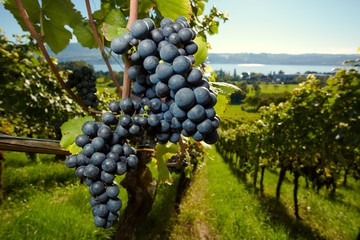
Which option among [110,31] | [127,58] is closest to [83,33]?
[110,31]

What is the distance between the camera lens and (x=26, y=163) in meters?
13.4

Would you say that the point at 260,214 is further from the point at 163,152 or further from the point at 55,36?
the point at 55,36

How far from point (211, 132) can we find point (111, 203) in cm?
57

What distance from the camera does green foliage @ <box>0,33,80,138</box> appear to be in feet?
19.1

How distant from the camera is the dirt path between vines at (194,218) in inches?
317

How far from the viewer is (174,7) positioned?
1299mm

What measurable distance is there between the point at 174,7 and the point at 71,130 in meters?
0.77

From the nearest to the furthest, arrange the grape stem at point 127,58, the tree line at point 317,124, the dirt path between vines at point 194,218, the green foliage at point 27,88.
Result: 1. the grape stem at point 127,58
2. the tree line at point 317,124
3. the green foliage at point 27,88
4. the dirt path between vines at point 194,218

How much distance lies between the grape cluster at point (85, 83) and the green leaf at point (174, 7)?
2.35 ft

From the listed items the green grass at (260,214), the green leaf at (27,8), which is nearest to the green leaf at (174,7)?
the green leaf at (27,8)

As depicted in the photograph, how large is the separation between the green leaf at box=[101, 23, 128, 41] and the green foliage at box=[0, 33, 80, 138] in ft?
14.7

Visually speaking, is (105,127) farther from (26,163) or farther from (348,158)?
(26,163)

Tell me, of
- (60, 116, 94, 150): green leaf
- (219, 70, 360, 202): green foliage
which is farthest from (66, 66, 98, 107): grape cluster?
(219, 70, 360, 202): green foliage

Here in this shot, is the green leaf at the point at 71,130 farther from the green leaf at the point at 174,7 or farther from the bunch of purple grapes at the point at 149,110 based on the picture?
the green leaf at the point at 174,7
